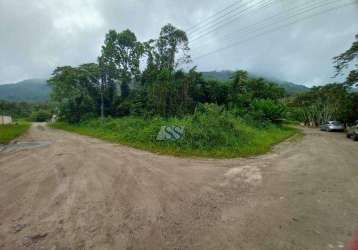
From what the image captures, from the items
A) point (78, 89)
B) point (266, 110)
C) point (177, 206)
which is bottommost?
point (177, 206)

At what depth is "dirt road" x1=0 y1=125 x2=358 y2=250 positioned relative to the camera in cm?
284

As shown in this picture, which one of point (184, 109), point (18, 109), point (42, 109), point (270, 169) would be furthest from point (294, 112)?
point (18, 109)

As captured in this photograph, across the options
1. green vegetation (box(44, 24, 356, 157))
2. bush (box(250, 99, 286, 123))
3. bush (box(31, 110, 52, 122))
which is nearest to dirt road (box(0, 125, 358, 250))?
green vegetation (box(44, 24, 356, 157))

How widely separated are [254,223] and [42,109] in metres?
85.5

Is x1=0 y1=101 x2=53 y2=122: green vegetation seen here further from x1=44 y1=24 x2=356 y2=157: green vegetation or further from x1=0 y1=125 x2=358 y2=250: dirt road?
x1=0 y1=125 x2=358 y2=250: dirt road

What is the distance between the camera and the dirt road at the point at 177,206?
284 cm

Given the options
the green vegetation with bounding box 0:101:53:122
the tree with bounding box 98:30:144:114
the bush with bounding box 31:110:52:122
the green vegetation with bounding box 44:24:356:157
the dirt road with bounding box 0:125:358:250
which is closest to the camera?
the dirt road with bounding box 0:125:358:250

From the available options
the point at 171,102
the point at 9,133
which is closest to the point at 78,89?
the point at 9,133

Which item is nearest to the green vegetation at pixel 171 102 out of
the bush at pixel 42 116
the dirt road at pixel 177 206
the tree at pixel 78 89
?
the tree at pixel 78 89

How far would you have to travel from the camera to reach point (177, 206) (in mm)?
3895

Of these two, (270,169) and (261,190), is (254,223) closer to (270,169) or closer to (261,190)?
(261,190)

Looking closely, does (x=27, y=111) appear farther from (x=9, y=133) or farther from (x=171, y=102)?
(x=171, y=102)

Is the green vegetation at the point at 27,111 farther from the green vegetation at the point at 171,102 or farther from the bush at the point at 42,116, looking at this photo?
the green vegetation at the point at 171,102

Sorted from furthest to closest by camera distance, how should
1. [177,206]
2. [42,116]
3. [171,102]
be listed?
[42,116], [171,102], [177,206]
